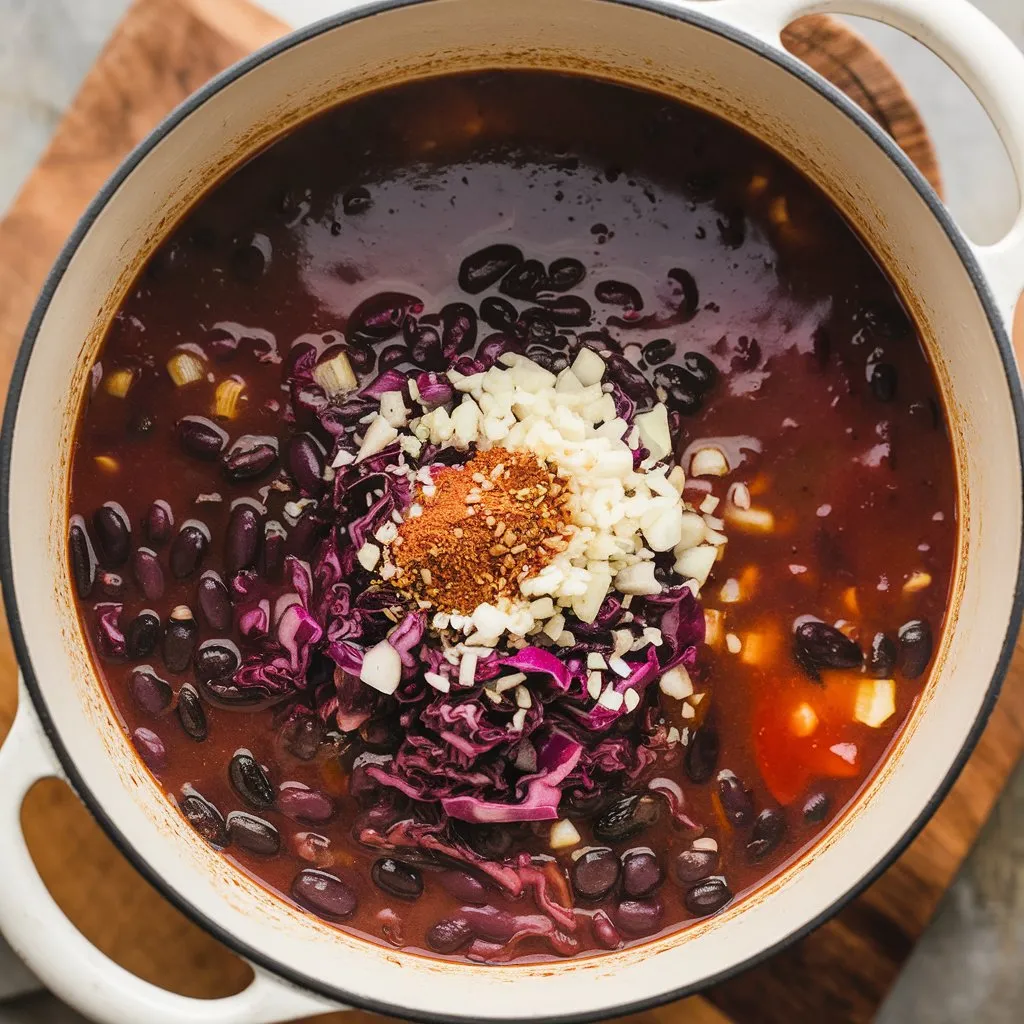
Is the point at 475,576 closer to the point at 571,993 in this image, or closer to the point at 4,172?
the point at 571,993

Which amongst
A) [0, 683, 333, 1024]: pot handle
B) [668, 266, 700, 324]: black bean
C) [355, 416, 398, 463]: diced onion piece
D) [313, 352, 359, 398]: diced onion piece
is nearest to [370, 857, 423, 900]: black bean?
[0, 683, 333, 1024]: pot handle

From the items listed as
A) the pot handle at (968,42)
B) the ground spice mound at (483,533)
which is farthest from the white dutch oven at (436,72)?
the ground spice mound at (483,533)

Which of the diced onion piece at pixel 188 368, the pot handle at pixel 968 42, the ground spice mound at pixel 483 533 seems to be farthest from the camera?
the diced onion piece at pixel 188 368

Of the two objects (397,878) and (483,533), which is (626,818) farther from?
(483,533)

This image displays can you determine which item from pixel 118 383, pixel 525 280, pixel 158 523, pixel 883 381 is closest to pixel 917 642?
pixel 883 381

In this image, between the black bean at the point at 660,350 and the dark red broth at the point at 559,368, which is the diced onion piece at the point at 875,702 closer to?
the dark red broth at the point at 559,368
